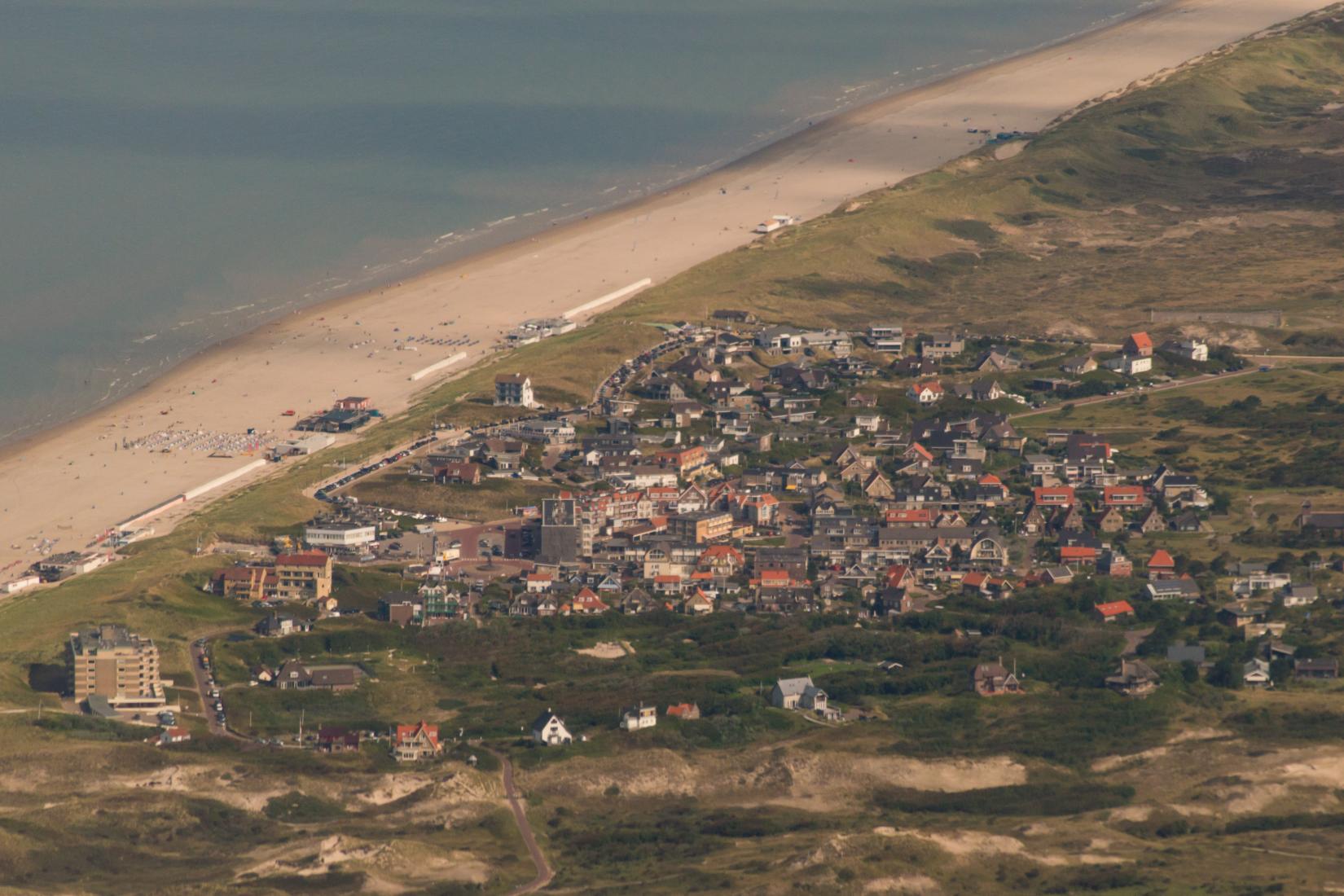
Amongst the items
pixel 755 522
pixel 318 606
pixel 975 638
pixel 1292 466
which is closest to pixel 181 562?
pixel 318 606

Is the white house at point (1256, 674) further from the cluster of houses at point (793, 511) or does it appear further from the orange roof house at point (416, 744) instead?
the orange roof house at point (416, 744)

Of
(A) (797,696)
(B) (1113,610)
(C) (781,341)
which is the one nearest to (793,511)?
(B) (1113,610)

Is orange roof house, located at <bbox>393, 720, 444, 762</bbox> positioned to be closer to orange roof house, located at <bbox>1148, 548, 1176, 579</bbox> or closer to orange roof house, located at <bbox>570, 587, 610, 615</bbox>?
orange roof house, located at <bbox>570, 587, 610, 615</bbox>

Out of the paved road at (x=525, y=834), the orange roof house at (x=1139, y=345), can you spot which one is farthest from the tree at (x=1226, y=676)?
the orange roof house at (x=1139, y=345)

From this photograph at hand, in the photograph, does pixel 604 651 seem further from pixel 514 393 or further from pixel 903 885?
pixel 514 393

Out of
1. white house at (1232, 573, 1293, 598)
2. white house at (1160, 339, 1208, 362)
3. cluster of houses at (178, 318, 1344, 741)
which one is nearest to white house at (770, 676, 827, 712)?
cluster of houses at (178, 318, 1344, 741)

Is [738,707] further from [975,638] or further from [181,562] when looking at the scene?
[181,562]
